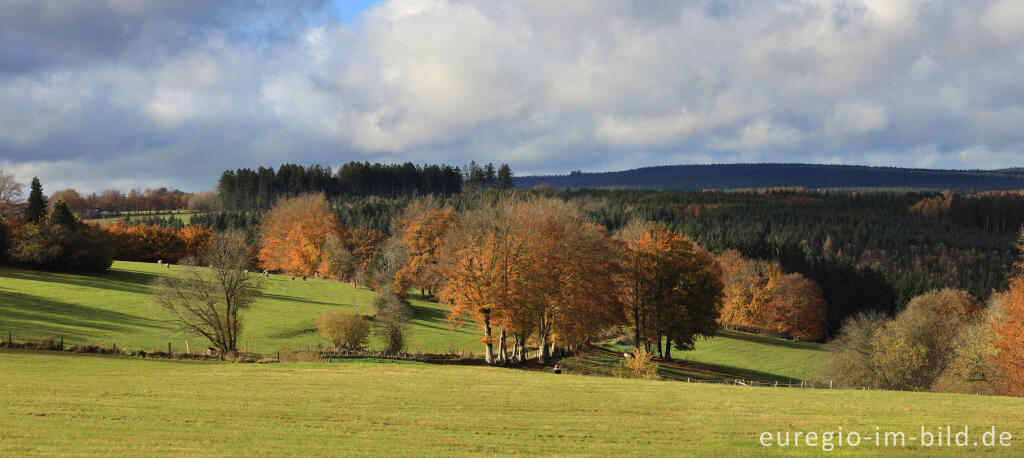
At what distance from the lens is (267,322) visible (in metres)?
68.9

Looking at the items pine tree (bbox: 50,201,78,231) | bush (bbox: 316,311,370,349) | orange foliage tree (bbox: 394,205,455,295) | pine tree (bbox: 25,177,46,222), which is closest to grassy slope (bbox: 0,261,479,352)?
bush (bbox: 316,311,370,349)

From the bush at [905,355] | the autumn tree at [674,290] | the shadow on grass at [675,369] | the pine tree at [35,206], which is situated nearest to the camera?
the shadow on grass at [675,369]

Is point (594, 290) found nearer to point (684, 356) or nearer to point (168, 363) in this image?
point (684, 356)

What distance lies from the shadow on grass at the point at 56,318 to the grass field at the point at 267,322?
0.07 meters

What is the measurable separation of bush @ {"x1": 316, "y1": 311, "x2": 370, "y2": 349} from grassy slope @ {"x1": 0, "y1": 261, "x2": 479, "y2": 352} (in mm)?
4952

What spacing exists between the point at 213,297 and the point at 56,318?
14.3 meters

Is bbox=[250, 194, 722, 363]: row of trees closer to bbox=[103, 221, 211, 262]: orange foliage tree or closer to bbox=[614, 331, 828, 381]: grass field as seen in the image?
bbox=[614, 331, 828, 381]: grass field

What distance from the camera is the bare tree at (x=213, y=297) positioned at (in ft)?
176

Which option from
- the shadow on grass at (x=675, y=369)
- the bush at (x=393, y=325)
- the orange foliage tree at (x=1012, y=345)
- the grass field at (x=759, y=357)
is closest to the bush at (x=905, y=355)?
the orange foliage tree at (x=1012, y=345)

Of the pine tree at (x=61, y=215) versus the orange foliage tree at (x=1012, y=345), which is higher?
the pine tree at (x=61, y=215)

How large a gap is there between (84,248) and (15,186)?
1838 centimetres

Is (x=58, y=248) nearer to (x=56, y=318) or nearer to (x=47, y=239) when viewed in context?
(x=47, y=239)

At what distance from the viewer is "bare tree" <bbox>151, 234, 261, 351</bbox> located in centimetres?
5353

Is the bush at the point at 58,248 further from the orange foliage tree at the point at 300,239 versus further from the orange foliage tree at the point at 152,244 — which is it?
the orange foliage tree at the point at 300,239
